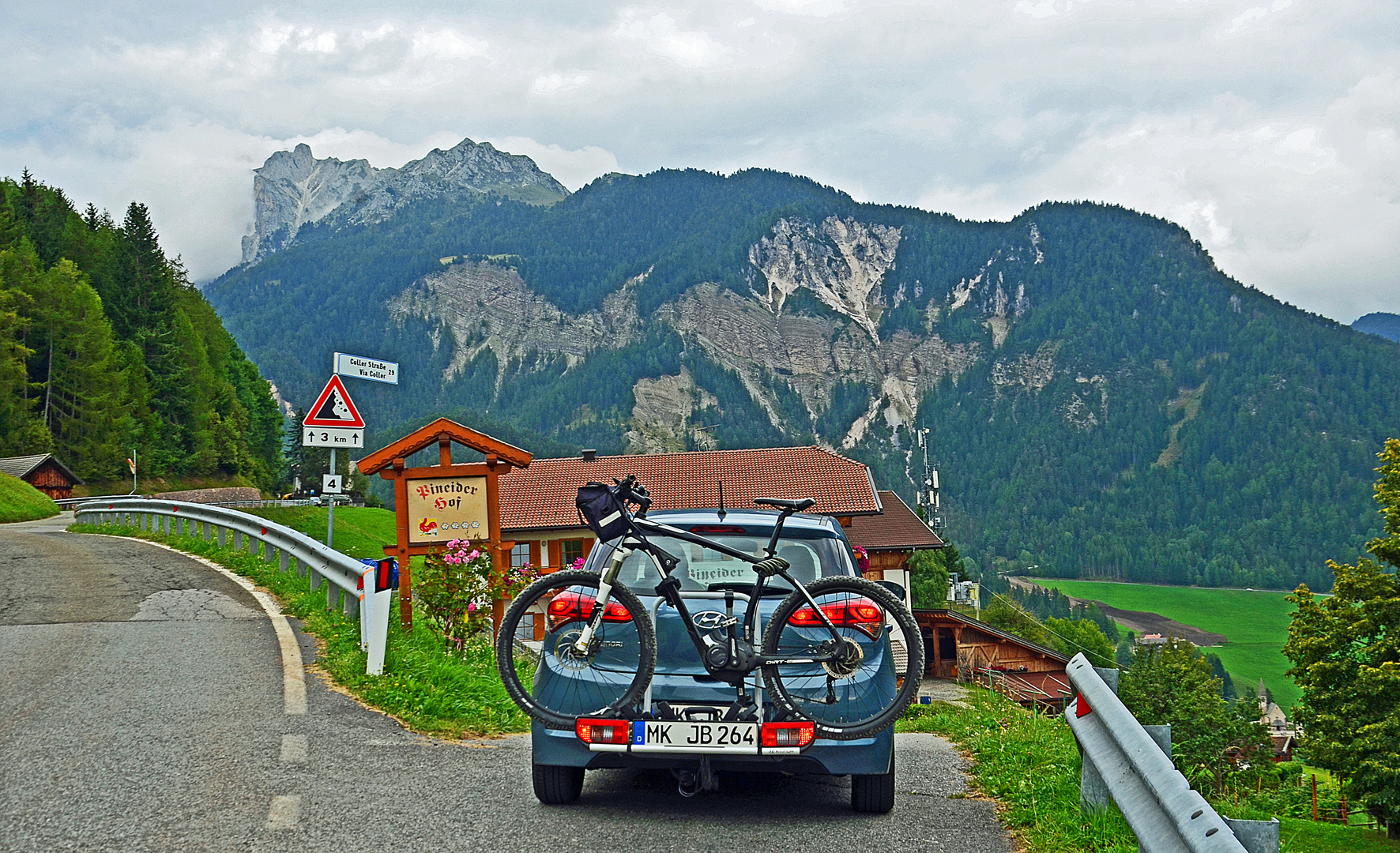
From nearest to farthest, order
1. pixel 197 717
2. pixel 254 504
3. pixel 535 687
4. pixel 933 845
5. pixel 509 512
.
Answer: pixel 933 845 → pixel 535 687 → pixel 197 717 → pixel 509 512 → pixel 254 504

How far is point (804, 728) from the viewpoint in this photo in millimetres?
5113

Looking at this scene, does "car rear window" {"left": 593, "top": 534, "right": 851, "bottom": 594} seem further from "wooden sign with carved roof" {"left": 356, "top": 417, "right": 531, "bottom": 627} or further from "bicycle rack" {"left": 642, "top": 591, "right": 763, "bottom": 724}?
"wooden sign with carved roof" {"left": 356, "top": 417, "right": 531, "bottom": 627}

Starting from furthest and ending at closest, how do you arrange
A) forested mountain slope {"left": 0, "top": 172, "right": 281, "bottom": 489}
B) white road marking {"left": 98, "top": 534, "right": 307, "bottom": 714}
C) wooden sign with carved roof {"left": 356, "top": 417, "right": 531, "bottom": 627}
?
forested mountain slope {"left": 0, "top": 172, "right": 281, "bottom": 489}, wooden sign with carved roof {"left": 356, "top": 417, "right": 531, "bottom": 627}, white road marking {"left": 98, "top": 534, "right": 307, "bottom": 714}

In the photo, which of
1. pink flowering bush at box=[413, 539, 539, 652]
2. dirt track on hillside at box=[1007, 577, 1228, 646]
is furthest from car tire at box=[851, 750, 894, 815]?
dirt track on hillside at box=[1007, 577, 1228, 646]

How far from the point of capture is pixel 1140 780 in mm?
4539

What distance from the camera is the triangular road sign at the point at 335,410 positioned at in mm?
14266

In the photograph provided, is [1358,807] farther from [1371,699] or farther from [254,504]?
[254,504]

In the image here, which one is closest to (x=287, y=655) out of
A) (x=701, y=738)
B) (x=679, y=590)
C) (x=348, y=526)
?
(x=679, y=590)

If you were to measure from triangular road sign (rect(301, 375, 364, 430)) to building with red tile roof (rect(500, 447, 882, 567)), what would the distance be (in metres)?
25.7

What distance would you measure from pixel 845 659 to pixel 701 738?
0.82m

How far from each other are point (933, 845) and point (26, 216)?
87549 mm

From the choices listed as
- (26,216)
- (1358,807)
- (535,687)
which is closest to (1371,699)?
(1358,807)

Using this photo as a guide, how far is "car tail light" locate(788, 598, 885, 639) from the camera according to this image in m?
5.36

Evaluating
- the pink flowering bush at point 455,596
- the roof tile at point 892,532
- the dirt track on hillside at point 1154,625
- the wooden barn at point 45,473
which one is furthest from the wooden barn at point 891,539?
the dirt track on hillside at point 1154,625
